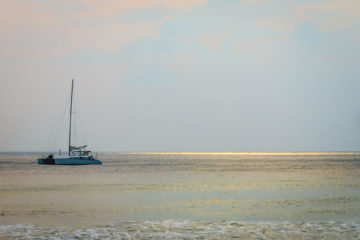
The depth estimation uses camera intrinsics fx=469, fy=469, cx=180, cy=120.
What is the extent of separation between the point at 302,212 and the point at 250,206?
591 cm

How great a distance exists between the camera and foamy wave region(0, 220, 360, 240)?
1111 inches

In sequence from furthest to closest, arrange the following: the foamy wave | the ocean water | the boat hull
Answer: the boat hull < the ocean water < the foamy wave

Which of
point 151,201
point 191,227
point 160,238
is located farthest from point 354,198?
point 160,238

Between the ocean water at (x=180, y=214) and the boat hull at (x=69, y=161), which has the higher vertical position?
the boat hull at (x=69, y=161)

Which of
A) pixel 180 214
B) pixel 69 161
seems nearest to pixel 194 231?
pixel 180 214

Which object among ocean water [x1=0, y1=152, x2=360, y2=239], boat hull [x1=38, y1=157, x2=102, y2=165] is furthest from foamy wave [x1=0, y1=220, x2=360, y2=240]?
boat hull [x1=38, y1=157, x2=102, y2=165]

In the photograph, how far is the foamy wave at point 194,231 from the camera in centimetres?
2822

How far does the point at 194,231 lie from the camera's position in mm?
30172

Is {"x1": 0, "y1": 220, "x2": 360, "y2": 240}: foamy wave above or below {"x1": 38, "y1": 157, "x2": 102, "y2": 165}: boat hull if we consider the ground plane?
below

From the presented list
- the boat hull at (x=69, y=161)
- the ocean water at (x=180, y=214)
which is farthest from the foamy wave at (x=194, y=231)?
the boat hull at (x=69, y=161)

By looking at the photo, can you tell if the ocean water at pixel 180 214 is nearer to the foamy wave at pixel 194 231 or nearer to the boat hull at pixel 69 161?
the foamy wave at pixel 194 231

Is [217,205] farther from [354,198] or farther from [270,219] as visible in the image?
[354,198]

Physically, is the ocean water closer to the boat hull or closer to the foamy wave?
the foamy wave

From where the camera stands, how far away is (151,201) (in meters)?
48.8
